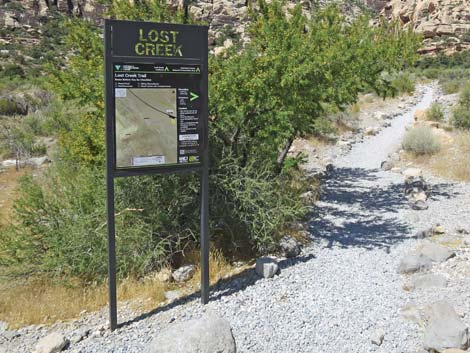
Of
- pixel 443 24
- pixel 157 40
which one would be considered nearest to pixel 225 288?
pixel 157 40

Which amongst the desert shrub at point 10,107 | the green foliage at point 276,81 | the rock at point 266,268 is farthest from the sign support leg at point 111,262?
the desert shrub at point 10,107

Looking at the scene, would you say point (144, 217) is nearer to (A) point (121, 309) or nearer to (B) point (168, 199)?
(B) point (168, 199)

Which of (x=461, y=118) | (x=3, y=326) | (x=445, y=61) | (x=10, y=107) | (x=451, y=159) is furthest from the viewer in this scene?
(x=445, y=61)

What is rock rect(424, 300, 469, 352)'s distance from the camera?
13.5ft

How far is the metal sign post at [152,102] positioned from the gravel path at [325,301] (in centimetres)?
91

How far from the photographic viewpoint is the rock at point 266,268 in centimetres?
571

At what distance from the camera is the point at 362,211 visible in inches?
348

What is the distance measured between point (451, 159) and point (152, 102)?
10239 mm

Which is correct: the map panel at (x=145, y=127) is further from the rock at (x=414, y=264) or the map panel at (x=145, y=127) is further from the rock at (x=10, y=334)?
the rock at (x=414, y=264)

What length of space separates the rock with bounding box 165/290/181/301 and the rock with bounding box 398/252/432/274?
2.85 meters

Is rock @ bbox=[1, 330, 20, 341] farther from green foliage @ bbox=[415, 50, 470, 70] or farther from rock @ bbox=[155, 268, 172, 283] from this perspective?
green foliage @ bbox=[415, 50, 470, 70]

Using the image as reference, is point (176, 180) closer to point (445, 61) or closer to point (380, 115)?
point (380, 115)

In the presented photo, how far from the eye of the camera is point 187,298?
531cm

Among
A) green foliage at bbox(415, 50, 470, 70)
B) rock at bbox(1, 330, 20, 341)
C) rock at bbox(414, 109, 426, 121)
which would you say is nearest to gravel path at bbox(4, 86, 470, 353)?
rock at bbox(1, 330, 20, 341)
